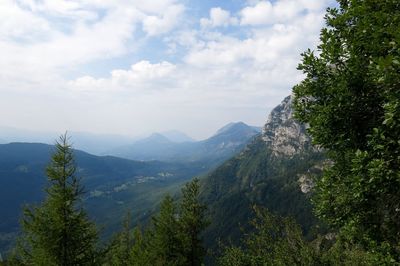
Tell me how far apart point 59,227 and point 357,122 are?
20562 millimetres

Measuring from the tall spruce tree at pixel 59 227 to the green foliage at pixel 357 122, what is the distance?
1774 cm

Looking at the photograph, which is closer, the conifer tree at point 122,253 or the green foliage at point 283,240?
the green foliage at point 283,240

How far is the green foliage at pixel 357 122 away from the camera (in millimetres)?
11578

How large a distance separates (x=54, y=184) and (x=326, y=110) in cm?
2060

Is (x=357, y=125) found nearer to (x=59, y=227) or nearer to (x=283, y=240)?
(x=283, y=240)

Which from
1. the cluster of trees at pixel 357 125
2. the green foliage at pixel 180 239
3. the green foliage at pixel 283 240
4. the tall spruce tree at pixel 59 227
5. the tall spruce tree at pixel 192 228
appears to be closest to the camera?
the cluster of trees at pixel 357 125

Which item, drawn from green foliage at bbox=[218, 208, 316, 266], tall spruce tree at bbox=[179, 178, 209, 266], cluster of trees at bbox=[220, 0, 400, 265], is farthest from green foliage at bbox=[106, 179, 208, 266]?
cluster of trees at bbox=[220, 0, 400, 265]

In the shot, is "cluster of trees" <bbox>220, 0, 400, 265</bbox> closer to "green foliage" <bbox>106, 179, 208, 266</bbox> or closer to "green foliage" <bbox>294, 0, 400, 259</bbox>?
"green foliage" <bbox>294, 0, 400, 259</bbox>

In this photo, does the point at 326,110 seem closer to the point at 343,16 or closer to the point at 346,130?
the point at 346,130

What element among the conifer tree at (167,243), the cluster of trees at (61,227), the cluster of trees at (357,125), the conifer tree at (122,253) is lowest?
the conifer tree at (122,253)

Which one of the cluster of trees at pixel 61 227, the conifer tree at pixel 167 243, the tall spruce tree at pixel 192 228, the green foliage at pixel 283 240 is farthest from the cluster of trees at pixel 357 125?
the conifer tree at pixel 167 243

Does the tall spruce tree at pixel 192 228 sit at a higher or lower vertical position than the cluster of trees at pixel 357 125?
lower

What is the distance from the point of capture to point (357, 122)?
→ 13.4m

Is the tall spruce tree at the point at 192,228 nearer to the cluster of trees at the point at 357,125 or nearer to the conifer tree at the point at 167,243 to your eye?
the conifer tree at the point at 167,243
